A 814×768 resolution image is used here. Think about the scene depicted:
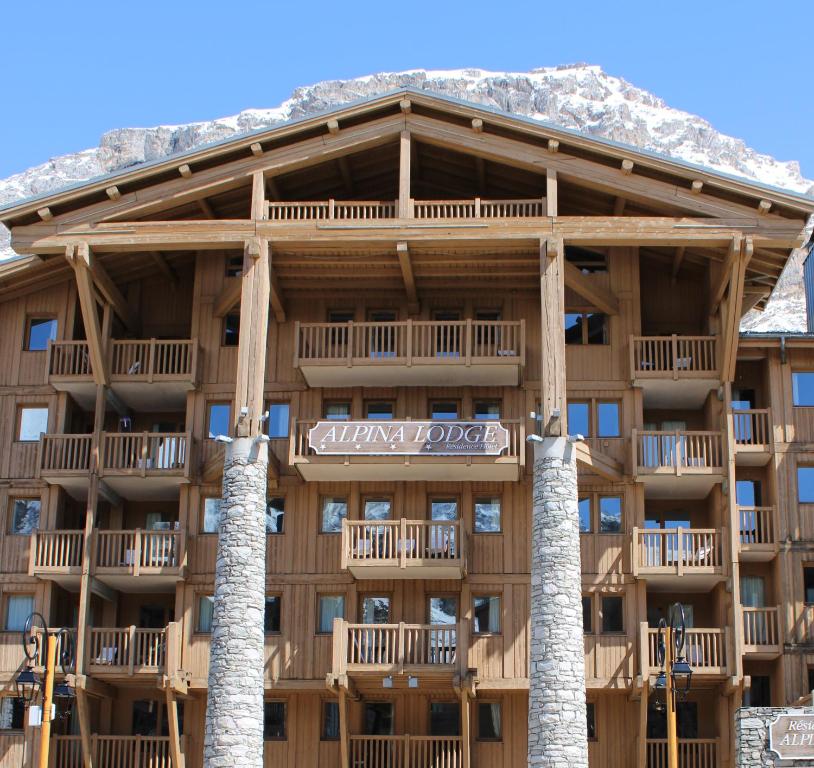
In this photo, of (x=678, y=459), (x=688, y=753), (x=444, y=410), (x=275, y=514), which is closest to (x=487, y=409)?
(x=444, y=410)

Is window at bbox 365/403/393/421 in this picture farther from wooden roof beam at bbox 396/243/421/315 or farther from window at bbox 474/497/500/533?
window at bbox 474/497/500/533

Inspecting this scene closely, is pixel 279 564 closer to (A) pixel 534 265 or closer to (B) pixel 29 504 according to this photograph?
(B) pixel 29 504

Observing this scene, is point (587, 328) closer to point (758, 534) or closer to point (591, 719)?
point (758, 534)

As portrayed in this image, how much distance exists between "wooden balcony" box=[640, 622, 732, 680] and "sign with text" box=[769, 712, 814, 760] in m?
4.75

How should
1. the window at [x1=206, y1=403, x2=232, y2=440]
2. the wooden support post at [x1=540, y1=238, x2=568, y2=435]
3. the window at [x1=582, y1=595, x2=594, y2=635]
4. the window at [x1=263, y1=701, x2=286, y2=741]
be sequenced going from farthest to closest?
the window at [x1=206, y1=403, x2=232, y2=440], the window at [x1=263, y1=701, x2=286, y2=741], the window at [x1=582, y1=595, x2=594, y2=635], the wooden support post at [x1=540, y1=238, x2=568, y2=435]

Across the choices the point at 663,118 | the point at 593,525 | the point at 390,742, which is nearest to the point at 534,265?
the point at 593,525

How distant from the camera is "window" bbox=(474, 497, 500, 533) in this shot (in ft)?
125

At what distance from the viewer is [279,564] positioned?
37906 mm

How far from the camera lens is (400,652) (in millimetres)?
35469

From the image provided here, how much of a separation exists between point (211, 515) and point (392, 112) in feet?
37.8

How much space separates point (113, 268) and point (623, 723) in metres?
18.0

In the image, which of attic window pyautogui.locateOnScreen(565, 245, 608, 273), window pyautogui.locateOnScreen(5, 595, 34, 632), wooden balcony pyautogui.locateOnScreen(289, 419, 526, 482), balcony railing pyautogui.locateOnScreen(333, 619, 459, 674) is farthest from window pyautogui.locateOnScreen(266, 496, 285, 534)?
attic window pyautogui.locateOnScreen(565, 245, 608, 273)

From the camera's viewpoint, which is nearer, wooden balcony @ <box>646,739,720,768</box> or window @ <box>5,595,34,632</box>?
wooden balcony @ <box>646,739,720,768</box>

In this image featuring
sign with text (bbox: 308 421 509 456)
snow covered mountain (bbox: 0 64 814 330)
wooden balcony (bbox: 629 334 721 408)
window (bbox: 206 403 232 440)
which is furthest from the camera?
snow covered mountain (bbox: 0 64 814 330)
